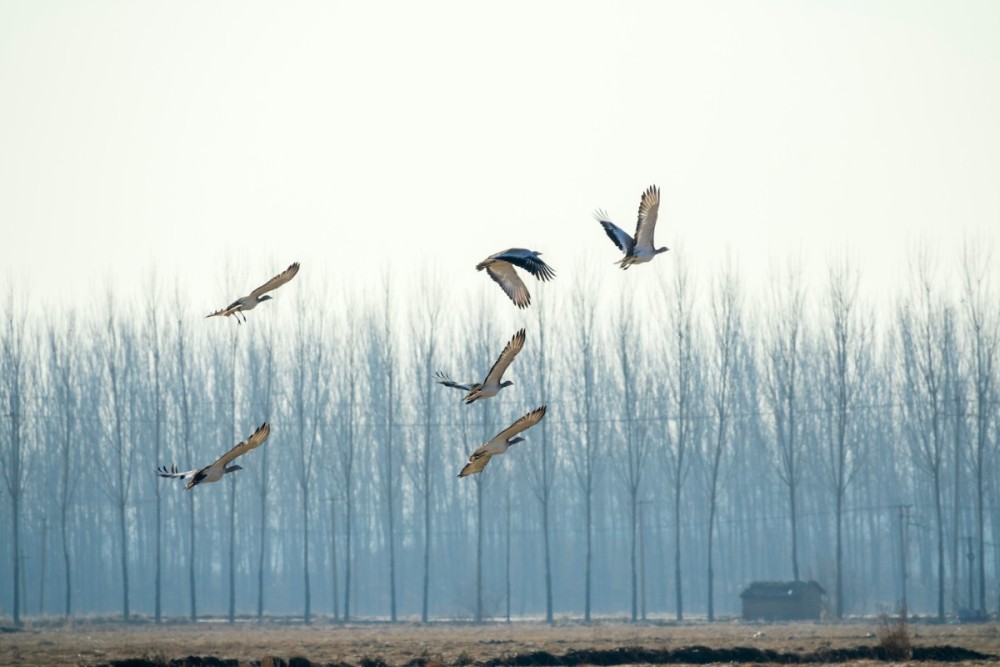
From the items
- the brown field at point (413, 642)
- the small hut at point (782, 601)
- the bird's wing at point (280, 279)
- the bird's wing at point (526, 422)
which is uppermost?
the bird's wing at point (280, 279)

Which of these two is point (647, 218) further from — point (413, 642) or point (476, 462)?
point (413, 642)

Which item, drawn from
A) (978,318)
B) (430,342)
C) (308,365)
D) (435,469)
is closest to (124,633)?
(430,342)

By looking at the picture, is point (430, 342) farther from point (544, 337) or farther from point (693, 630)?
point (693, 630)

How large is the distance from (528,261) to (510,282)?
4.08 feet

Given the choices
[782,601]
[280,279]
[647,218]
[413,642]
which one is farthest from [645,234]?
[782,601]

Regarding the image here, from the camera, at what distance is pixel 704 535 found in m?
87.8

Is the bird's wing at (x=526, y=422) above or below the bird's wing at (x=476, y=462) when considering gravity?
above

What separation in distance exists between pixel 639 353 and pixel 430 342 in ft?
31.8

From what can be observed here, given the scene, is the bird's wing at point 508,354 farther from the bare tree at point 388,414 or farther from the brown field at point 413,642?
the bare tree at point 388,414

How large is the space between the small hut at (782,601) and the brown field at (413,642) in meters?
3.93

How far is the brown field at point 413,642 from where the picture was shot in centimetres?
2770

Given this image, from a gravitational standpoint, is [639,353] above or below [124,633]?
above

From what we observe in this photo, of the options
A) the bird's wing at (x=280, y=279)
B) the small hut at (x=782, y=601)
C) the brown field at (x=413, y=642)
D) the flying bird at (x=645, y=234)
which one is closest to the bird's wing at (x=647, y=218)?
the flying bird at (x=645, y=234)

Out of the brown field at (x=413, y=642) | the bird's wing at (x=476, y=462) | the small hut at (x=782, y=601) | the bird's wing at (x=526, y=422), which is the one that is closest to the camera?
the bird's wing at (x=526, y=422)
